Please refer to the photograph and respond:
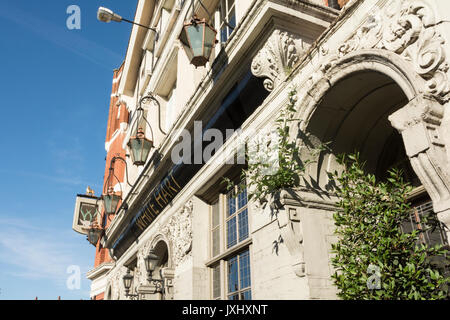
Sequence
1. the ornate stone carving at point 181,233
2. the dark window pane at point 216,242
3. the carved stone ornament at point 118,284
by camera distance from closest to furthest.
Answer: the dark window pane at point 216,242
the ornate stone carving at point 181,233
the carved stone ornament at point 118,284

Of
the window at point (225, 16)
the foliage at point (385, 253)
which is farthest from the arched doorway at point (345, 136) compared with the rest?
the window at point (225, 16)

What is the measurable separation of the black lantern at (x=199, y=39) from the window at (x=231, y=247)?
2272 millimetres

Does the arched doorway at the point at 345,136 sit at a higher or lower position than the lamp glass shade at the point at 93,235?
lower

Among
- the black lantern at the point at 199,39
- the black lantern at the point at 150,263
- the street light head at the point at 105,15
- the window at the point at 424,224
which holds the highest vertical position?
the street light head at the point at 105,15

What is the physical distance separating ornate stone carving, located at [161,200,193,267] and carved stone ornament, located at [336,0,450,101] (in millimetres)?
5446

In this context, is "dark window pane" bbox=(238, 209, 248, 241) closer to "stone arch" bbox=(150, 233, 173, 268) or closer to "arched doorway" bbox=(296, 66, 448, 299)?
"arched doorway" bbox=(296, 66, 448, 299)

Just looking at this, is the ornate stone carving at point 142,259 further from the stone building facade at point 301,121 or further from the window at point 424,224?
the window at point 424,224

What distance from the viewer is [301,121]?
495 cm

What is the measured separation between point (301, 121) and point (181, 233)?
15.8 ft

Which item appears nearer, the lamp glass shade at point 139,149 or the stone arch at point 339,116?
the stone arch at point 339,116

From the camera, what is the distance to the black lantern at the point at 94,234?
18283mm

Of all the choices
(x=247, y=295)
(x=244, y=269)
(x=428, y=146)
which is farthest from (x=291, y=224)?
(x=244, y=269)

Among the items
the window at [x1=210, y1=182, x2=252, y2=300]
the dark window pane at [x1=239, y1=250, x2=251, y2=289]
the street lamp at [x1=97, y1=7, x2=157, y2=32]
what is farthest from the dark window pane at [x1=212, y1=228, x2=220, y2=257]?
the street lamp at [x1=97, y1=7, x2=157, y2=32]
